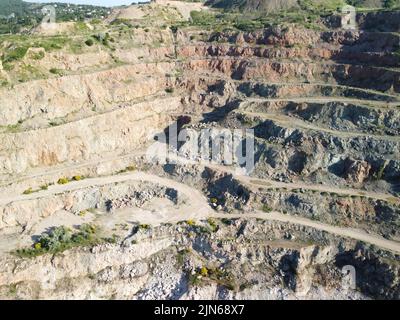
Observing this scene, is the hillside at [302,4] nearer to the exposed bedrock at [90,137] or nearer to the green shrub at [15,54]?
the exposed bedrock at [90,137]

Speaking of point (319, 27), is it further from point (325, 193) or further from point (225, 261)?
point (225, 261)

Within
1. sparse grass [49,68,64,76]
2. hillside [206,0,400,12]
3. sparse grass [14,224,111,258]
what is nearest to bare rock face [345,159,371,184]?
sparse grass [14,224,111,258]

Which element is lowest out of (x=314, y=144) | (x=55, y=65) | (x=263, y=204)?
(x=263, y=204)

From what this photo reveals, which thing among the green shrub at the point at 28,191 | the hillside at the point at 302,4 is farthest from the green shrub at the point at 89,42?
the hillside at the point at 302,4

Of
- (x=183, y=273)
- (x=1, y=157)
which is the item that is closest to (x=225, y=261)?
(x=183, y=273)

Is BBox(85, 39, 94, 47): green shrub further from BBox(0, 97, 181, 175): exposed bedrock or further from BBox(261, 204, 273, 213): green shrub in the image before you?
BBox(261, 204, 273, 213): green shrub

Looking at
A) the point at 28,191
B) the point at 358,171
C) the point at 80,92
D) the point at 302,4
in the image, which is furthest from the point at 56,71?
the point at 302,4

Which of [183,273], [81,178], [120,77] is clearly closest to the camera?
→ [183,273]
